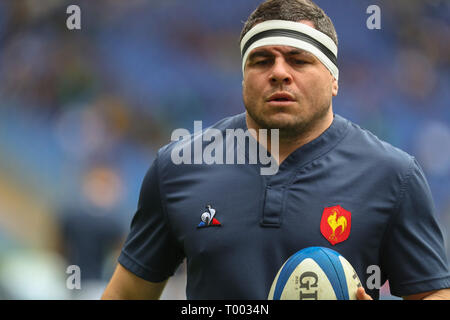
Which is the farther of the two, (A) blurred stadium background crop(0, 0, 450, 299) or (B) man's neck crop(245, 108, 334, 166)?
(A) blurred stadium background crop(0, 0, 450, 299)

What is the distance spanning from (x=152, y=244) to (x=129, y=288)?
0.18m

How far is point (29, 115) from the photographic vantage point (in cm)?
578

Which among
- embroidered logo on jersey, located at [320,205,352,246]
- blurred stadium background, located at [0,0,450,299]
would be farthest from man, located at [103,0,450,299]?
blurred stadium background, located at [0,0,450,299]

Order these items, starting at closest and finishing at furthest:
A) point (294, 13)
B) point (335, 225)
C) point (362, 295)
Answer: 1. point (362, 295)
2. point (335, 225)
3. point (294, 13)

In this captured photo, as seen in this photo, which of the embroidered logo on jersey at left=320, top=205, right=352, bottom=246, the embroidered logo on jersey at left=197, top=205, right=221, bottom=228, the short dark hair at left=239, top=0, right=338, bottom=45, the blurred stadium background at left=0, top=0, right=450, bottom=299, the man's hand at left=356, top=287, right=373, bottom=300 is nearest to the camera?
the man's hand at left=356, top=287, right=373, bottom=300

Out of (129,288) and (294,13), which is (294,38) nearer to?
(294,13)

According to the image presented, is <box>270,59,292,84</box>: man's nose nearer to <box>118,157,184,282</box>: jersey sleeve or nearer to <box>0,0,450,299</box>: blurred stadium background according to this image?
<box>118,157,184,282</box>: jersey sleeve

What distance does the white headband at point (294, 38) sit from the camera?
202 cm

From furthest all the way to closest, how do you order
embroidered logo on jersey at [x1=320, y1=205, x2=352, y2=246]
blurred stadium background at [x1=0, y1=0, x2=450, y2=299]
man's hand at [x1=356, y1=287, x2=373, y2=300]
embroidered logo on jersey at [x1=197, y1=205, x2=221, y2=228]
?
blurred stadium background at [x1=0, y1=0, x2=450, y2=299], embroidered logo on jersey at [x1=197, y1=205, x2=221, y2=228], embroidered logo on jersey at [x1=320, y1=205, x2=352, y2=246], man's hand at [x1=356, y1=287, x2=373, y2=300]

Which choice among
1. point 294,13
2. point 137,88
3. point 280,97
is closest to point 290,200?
point 280,97

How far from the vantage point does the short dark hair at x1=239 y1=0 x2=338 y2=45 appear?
82.2 inches

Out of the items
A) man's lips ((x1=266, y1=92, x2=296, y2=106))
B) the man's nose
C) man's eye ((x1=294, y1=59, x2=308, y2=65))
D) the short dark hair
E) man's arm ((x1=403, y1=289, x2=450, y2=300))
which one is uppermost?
the short dark hair

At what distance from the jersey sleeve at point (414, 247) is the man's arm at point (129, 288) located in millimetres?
814

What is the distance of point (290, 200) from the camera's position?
6.36 feet
